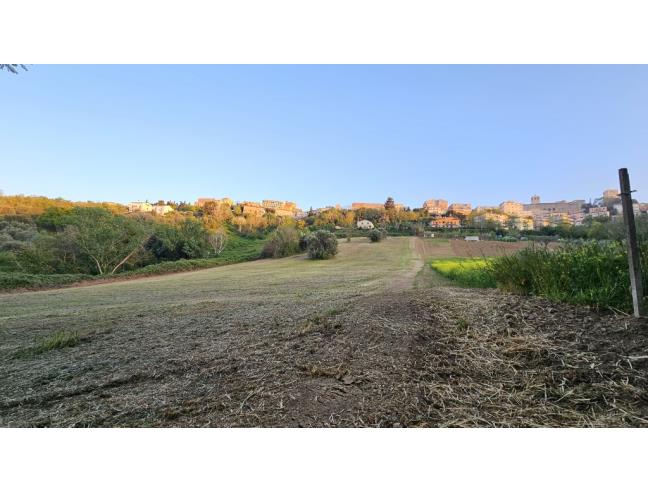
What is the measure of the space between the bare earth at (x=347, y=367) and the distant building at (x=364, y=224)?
6.00 m

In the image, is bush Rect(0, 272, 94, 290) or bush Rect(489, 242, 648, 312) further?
bush Rect(0, 272, 94, 290)

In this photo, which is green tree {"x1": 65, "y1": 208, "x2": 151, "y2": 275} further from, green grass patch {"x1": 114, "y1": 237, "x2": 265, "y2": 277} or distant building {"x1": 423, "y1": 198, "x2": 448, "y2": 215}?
distant building {"x1": 423, "y1": 198, "x2": 448, "y2": 215}

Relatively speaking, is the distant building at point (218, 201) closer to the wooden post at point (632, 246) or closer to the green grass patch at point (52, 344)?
the green grass patch at point (52, 344)

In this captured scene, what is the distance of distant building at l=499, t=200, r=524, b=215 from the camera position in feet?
19.8

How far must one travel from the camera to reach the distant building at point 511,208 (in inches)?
237

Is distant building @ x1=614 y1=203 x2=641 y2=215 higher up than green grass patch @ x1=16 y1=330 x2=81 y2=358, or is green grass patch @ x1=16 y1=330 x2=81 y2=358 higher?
distant building @ x1=614 y1=203 x2=641 y2=215

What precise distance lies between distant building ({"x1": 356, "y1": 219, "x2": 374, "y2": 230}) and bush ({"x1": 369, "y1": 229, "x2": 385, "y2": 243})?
273 mm

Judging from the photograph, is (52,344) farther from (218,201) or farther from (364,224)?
(218,201)

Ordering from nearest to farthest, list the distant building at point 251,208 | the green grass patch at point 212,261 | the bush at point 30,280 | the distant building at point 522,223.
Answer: the distant building at point 522,223
the bush at point 30,280
the green grass patch at point 212,261
the distant building at point 251,208

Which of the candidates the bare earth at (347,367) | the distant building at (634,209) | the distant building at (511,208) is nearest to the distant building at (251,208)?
the distant building at (511,208)

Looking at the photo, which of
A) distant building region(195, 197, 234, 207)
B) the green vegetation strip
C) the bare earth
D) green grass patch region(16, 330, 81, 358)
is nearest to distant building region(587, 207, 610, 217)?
the green vegetation strip

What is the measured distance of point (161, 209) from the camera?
13570 mm
